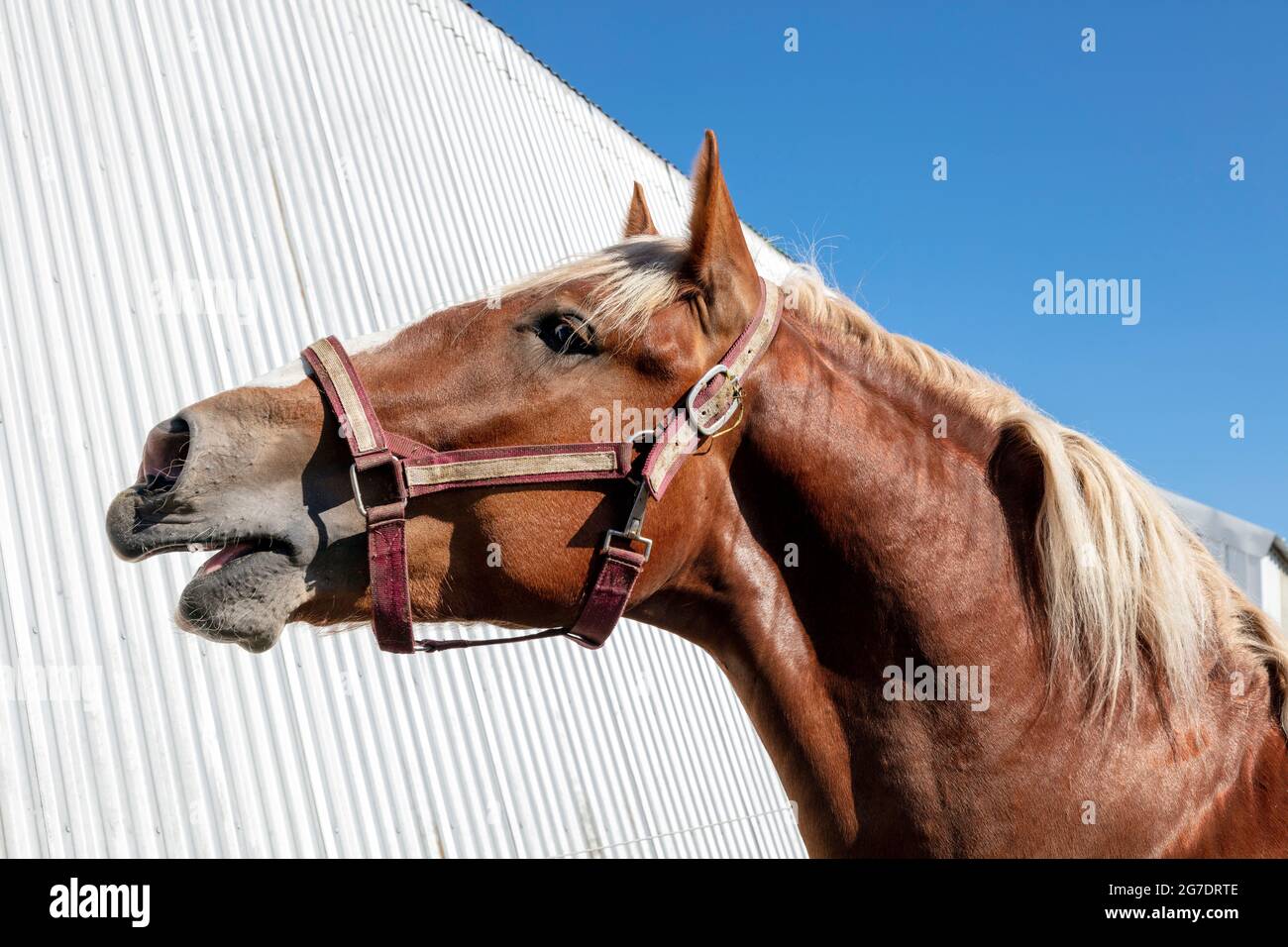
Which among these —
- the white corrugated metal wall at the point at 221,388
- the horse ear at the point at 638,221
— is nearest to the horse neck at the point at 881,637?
the horse ear at the point at 638,221

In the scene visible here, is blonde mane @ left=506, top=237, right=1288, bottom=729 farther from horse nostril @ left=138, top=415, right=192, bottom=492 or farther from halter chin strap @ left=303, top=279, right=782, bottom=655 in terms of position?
horse nostril @ left=138, top=415, right=192, bottom=492

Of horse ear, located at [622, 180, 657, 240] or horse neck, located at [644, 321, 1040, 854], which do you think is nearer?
horse neck, located at [644, 321, 1040, 854]

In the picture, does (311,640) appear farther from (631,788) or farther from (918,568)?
(918,568)

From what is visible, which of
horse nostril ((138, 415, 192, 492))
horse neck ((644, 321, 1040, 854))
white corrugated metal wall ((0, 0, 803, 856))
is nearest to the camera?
horse nostril ((138, 415, 192, 492))

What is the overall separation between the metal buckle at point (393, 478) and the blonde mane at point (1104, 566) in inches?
20.7

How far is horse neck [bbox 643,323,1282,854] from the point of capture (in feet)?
6.52

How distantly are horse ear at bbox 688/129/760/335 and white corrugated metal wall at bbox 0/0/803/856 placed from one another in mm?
3439

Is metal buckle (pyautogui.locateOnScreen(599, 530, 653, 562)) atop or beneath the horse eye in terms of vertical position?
beneath

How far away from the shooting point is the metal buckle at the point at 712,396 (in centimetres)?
203

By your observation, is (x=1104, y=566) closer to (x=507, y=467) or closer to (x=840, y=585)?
(x=840, y=585)

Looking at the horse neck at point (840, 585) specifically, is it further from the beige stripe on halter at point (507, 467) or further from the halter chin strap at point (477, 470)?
the beige stripe on halter at point (507, 467)

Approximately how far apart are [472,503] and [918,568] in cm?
103

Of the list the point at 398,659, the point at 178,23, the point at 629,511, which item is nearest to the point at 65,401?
the point at 398,659

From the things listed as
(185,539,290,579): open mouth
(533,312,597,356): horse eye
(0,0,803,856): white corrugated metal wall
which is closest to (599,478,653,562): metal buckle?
(533,312,597,356): horse eye
